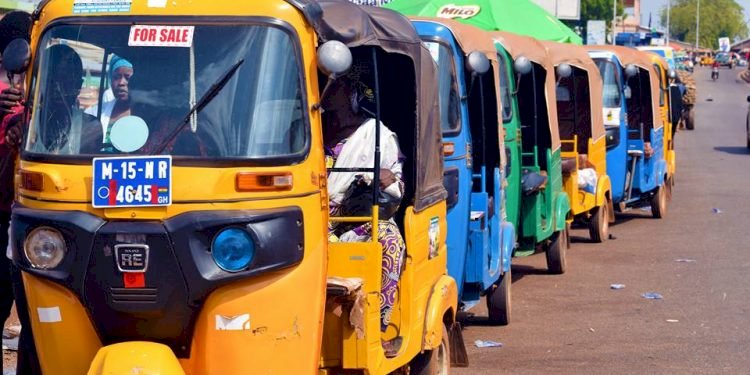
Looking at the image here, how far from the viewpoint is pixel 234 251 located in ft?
16.8

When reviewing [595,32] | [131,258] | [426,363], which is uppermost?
[595,32]

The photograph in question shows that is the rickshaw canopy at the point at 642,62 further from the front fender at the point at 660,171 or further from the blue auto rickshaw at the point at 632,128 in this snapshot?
the front fender at the point at 660,171

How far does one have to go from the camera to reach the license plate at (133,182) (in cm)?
509

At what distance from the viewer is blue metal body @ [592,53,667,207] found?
53.8 feet

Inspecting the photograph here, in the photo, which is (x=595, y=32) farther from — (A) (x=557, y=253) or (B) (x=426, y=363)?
(B) (x=426, y=363)

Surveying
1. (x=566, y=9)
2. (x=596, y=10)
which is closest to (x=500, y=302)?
(x=566, y=9)

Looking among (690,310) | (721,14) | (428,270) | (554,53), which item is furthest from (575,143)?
(721,14)

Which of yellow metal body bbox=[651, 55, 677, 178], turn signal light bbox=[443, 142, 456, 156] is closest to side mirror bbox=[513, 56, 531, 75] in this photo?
turn signal light bbox=[443, 142, 456, 156]

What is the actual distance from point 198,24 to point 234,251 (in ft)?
3.22

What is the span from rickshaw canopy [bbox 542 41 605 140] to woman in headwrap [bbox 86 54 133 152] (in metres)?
8.67

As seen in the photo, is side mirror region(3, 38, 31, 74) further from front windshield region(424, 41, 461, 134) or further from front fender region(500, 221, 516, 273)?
front fender region(500, 221, 516, 273)

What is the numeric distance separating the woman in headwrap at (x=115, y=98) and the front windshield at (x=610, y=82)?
459 inches

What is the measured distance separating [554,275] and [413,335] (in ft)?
21.4

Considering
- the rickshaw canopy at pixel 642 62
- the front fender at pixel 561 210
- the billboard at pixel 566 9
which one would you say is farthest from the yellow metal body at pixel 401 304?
the billboard at pixel 566 9
